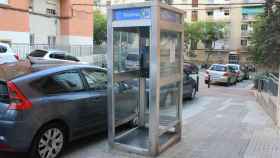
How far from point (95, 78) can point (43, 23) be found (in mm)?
20219

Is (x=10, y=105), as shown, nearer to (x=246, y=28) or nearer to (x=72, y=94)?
(x=72, y=94)

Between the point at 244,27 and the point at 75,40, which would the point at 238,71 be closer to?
the point at 75,40

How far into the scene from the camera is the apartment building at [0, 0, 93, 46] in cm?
2009

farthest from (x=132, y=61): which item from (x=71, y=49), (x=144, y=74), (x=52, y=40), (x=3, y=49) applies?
(x=52, y=40)

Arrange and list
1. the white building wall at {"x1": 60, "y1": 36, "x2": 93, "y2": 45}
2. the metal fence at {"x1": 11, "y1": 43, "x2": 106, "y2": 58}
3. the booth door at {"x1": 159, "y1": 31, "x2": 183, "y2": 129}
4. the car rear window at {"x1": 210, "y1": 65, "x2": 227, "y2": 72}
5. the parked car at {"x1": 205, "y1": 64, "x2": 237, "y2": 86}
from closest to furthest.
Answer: the booth door at {"x1": 159, "y1": 31, "x2": 183, "y2": 129} → the metal fence at {"x1": 11, "y1": 43, "x2": 106, "y2": 58} → the parked car at {"x1": 205, "y1": 64, "x2": 237, "y2": 86} → the car rear window at {"x1": 210, "y1": 65, "x2": 227, "y2": 72} → the white building wall at {"x1": 60, "y1": 36, "x2": 93, "y2": 45}

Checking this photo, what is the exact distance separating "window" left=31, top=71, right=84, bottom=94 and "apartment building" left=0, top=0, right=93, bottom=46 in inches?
623

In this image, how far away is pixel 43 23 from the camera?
24609 mm

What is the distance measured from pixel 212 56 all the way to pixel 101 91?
51.9 m

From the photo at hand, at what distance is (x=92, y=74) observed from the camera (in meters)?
6.04

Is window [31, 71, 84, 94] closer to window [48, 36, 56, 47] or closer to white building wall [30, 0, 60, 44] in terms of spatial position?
white building wall [30, 0, 60, 44]

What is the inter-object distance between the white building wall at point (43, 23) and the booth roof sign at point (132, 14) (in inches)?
790

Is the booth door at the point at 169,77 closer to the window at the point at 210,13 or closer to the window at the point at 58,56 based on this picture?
the window at the point at 58,56

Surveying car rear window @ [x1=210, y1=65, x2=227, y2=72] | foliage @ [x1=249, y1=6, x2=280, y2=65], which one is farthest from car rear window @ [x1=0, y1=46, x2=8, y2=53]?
car rear window @ [x1=210, y1=65, x2=227, y2=72]

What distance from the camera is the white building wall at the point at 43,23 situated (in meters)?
23.7
